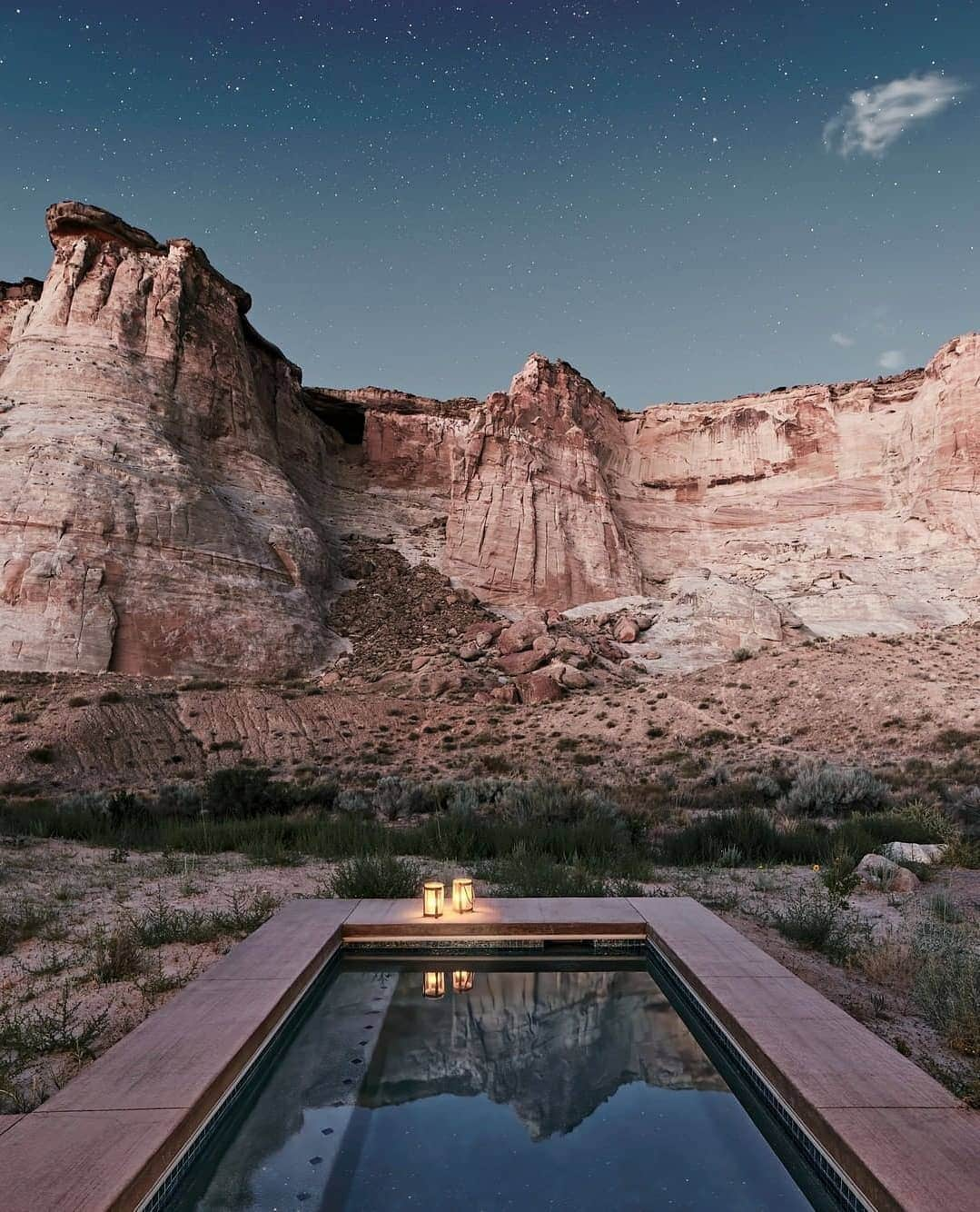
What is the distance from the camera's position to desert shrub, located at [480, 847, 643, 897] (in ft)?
21.4

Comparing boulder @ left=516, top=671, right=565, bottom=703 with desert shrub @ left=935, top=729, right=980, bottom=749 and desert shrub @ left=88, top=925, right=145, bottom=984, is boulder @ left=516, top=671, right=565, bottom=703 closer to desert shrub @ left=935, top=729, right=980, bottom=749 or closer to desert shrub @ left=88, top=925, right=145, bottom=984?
desert shrub @ left=935, top=729, right=980, bottom=749

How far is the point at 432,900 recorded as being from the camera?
517 centimetres

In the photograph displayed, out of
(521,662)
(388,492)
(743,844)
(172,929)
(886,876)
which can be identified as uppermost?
(388,492)

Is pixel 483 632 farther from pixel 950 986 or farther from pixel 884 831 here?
pixel 950 986

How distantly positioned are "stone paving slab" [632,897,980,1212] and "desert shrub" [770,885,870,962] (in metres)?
1.32

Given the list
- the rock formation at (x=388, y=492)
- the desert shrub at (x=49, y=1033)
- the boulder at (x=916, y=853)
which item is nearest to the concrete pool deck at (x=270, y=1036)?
the desert shrub at (x=49, y=1033)

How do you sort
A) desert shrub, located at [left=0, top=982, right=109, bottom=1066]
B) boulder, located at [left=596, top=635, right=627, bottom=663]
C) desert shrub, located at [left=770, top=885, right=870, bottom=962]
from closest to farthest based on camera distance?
1. desert shrub, located at [left=0, top=982, right=109, bottom=1066]
2. desert shrub, located at [left=770, top=885, right=870, bottom=962]
3. boulder, located at [left=596, top=635, right=627, bottom=663]

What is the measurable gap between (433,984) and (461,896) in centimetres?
81

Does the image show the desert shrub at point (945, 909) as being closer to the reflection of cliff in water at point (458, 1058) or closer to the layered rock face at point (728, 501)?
the reflection of cliff in water at point (458, 1058)

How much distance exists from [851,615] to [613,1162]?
122ft

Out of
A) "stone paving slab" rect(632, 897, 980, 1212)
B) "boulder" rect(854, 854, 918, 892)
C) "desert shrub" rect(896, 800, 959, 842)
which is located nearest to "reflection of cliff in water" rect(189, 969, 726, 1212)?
"stone paving slab" rect(632, 897, 980, 1212)

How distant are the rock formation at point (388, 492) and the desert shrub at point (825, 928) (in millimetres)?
22828

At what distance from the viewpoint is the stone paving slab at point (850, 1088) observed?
2338 mm

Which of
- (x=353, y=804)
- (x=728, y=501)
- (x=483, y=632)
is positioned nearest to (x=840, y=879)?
(x=353, y=804)
